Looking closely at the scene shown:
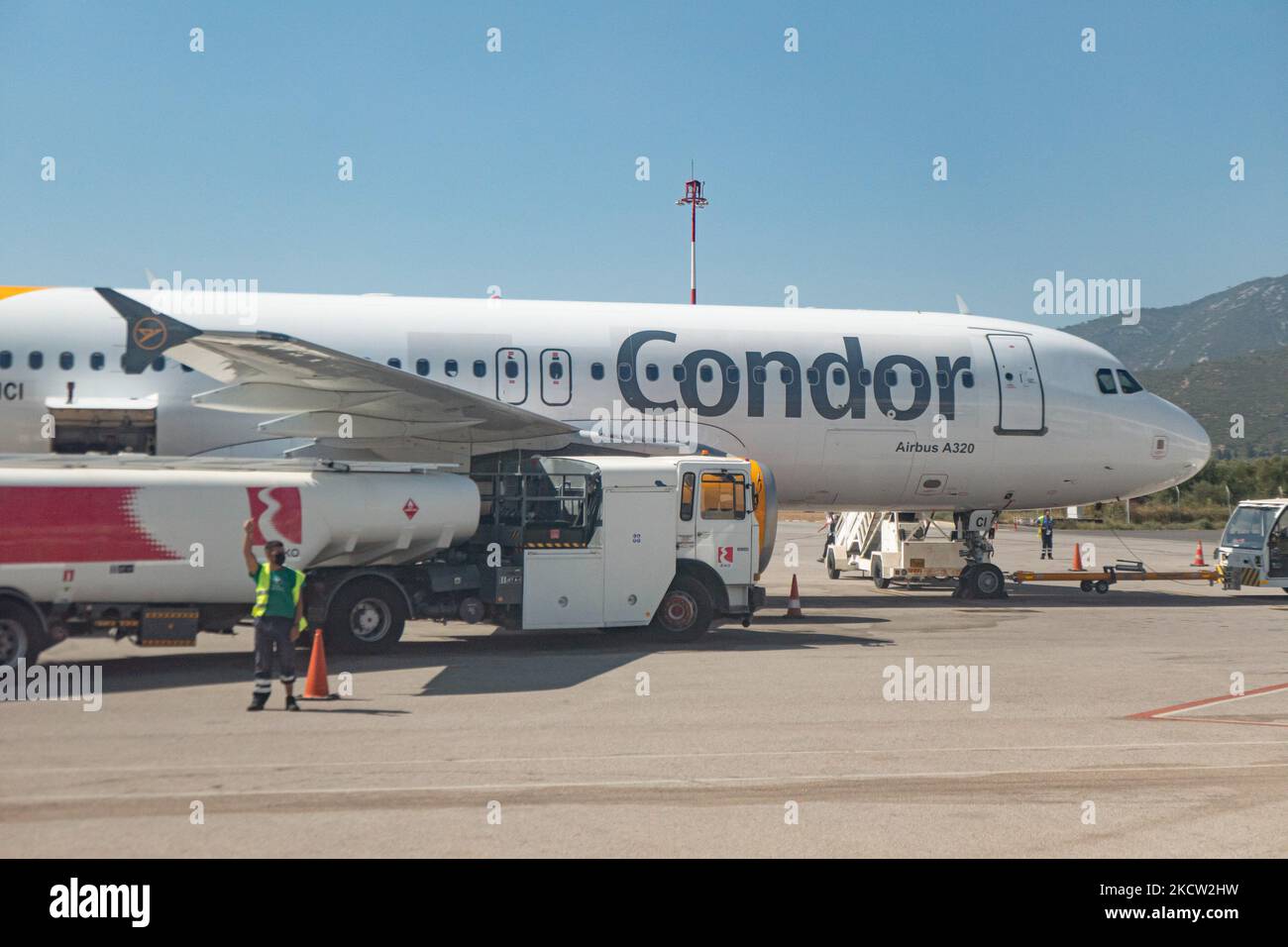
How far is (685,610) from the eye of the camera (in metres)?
15.7

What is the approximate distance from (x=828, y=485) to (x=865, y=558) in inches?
236

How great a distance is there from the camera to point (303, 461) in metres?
14.4

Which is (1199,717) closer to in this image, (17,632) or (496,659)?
(496,659)

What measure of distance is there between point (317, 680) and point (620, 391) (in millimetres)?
9611

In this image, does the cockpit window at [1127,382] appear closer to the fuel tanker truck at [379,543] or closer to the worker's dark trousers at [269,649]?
the fuel tanker truck at [379,543]

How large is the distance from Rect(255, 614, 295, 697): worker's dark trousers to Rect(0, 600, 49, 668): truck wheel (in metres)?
3.02

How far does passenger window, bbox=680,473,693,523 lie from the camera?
1575cm

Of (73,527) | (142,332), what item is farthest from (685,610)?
(142,332)

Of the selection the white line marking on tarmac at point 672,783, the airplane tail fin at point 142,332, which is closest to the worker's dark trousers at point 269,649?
the white line marking on tarmac at point 672,783

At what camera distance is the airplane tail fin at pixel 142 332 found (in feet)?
44.7

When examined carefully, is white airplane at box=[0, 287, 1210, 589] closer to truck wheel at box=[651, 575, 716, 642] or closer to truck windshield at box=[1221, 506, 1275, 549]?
truck windshield at box=[1221, 506, 1275, 549]

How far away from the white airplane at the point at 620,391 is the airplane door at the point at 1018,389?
0.14 ft

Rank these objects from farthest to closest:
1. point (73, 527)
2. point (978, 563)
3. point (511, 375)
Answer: point (978, 563) < point (511, 375) < point (73, 527)
